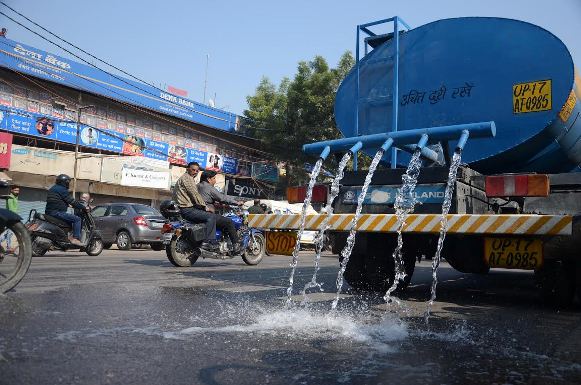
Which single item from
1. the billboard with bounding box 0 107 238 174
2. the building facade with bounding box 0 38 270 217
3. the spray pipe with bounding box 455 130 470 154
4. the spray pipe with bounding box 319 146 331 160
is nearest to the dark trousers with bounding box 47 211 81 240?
the spray pipe with bounding box 319 146 331 160

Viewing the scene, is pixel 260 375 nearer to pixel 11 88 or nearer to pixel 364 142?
pixel 364 142

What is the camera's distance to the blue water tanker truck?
456 centimetres

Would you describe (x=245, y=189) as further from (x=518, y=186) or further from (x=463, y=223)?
(x=518, y=186)

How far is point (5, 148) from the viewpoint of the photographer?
20609mm

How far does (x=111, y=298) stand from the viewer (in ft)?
15.4

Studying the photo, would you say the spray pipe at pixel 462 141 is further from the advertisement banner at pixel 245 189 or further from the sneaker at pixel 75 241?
the advertisement banner at pixel 245 189

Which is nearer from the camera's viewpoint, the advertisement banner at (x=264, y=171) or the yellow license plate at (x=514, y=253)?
the yellow license plate at (x=514, y=253)

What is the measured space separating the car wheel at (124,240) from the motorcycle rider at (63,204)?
408 centimetres

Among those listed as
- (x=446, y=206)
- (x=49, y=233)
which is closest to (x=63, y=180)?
(x=49, y=233)

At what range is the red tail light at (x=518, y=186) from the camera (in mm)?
4391

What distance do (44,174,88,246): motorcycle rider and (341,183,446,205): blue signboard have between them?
6.13 metres

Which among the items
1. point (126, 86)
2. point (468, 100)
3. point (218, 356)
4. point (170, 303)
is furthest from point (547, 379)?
point (126, 86)

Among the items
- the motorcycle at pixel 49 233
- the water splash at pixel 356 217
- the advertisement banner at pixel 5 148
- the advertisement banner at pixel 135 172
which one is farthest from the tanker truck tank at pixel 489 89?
the advertisement banner at pixel 135 172

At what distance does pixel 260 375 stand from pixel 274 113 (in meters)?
29.6
